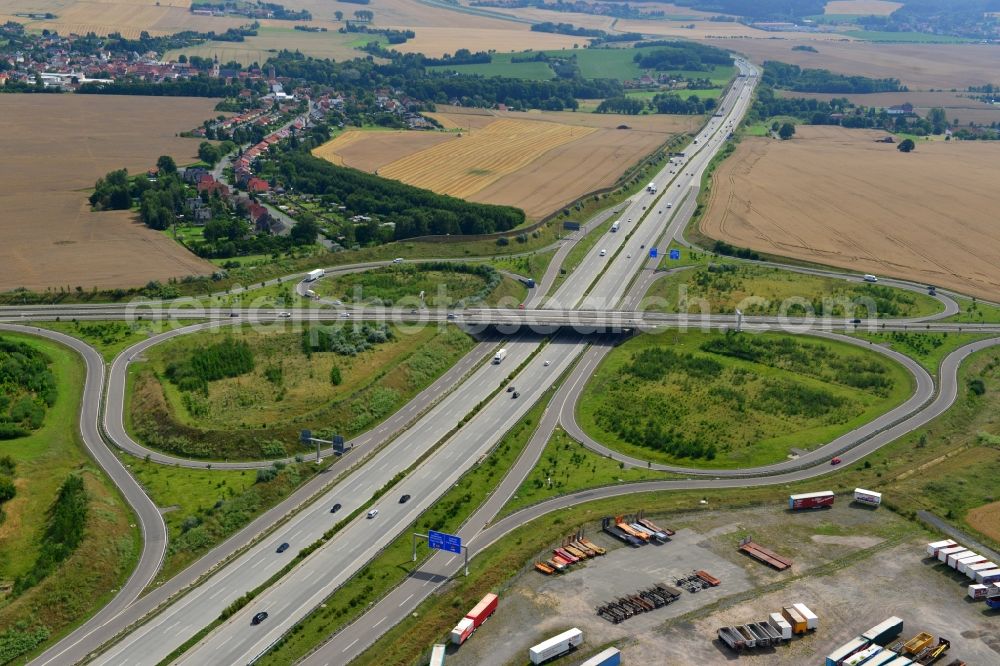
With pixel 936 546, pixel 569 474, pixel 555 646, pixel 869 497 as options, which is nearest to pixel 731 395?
pixel 869 497

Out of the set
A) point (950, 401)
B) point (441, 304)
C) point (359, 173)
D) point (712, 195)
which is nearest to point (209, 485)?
point (441, 304)

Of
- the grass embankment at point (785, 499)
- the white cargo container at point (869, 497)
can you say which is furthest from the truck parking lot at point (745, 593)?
the grass embankment at point (785, 499)

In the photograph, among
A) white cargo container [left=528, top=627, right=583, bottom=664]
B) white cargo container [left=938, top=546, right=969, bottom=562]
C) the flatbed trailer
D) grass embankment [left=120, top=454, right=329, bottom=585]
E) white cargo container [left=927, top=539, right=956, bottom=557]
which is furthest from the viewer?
grass embankment [left=120, top=454, right=329, bottom=585]

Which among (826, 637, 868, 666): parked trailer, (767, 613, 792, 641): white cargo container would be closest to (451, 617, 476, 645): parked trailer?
(767, 613, 792, 641): white cargo container

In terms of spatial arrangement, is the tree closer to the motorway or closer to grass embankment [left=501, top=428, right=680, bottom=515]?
the motorway

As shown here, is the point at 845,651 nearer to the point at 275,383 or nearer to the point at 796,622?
the point at 796,622

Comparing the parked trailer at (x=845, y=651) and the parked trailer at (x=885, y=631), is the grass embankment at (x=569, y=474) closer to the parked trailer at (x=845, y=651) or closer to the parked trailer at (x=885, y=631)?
the parked trailer at (x=885, y=631)
